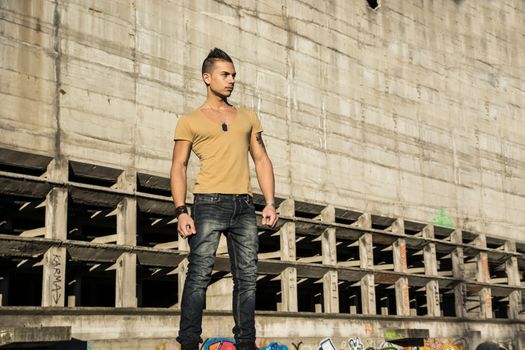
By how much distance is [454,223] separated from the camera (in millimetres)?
49781

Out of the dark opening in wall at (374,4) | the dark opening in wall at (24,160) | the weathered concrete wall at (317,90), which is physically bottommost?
the dark opening in wall at (24,160)

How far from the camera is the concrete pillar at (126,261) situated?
31.2 m

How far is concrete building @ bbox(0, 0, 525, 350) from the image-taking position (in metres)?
30.2

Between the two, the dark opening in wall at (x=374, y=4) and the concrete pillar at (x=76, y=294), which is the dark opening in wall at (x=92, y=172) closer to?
the concrete pillar at (x=76, y=294)

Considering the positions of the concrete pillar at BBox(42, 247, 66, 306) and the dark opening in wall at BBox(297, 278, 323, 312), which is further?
the dark opening in wall at BBox(297, 278, 323, 312)

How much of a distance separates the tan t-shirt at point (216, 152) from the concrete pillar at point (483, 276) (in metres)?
45.7

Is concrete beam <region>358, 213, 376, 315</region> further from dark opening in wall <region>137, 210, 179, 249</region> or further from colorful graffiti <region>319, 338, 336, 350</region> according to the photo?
dark opening in wall <region>137, 210, 179, 249</region>

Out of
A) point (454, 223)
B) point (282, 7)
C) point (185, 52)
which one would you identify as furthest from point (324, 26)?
point (454, 223)

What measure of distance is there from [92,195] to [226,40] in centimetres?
1094

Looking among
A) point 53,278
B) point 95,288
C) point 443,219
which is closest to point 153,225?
point 95,288

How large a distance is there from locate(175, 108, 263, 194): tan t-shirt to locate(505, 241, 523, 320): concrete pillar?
48940 millimetres

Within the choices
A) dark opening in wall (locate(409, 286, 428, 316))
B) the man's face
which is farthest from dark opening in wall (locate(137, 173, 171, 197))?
the man's face

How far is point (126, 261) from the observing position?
1238 inches

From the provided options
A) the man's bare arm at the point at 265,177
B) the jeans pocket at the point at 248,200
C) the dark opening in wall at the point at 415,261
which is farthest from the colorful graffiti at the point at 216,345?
the jeans pocket at the point at 248,200
